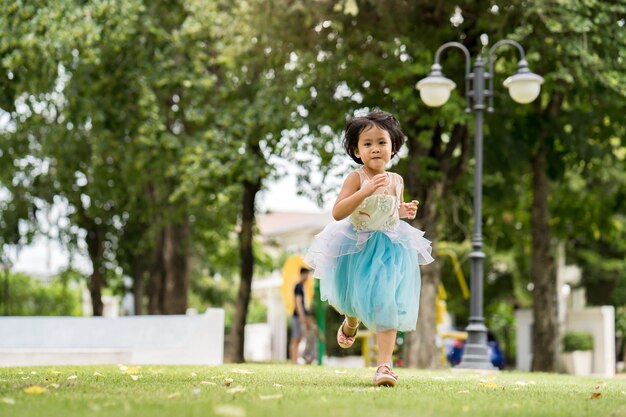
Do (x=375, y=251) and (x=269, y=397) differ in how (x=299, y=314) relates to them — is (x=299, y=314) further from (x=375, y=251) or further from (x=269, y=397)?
(x=269, y=397)

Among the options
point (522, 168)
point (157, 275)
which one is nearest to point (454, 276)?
point (157, 275)

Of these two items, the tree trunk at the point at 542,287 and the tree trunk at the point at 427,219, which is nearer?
the tree trunk at the point at 427,219

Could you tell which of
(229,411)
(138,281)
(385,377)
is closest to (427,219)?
(385,377)

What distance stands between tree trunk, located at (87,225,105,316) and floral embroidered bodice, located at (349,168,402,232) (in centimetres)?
2171

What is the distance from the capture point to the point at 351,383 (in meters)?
7.46

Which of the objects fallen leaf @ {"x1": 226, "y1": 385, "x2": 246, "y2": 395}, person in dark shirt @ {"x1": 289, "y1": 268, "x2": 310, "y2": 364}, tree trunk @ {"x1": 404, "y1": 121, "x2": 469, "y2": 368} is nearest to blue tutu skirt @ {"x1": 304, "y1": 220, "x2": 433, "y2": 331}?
fallen leaf @ {"x1": 226, "y1": 385, "x2": 246, "y2": 395}

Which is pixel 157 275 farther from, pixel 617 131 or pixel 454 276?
pixel 617 131

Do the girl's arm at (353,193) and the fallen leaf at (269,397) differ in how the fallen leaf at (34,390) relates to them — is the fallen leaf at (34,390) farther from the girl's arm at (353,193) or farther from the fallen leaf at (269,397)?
the girl's arm at (353,193)

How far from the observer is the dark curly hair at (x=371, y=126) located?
24.3ft

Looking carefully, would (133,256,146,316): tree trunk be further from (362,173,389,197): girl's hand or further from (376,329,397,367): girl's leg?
(362,173,389,197): girl's hand

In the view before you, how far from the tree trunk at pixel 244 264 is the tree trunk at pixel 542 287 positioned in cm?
622

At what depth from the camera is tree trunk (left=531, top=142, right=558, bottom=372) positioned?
20266 mm

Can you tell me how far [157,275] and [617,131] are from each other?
14.1m

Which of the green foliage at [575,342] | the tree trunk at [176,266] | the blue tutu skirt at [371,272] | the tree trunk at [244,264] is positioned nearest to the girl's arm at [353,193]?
the blue tutu skirt at [371,272]
